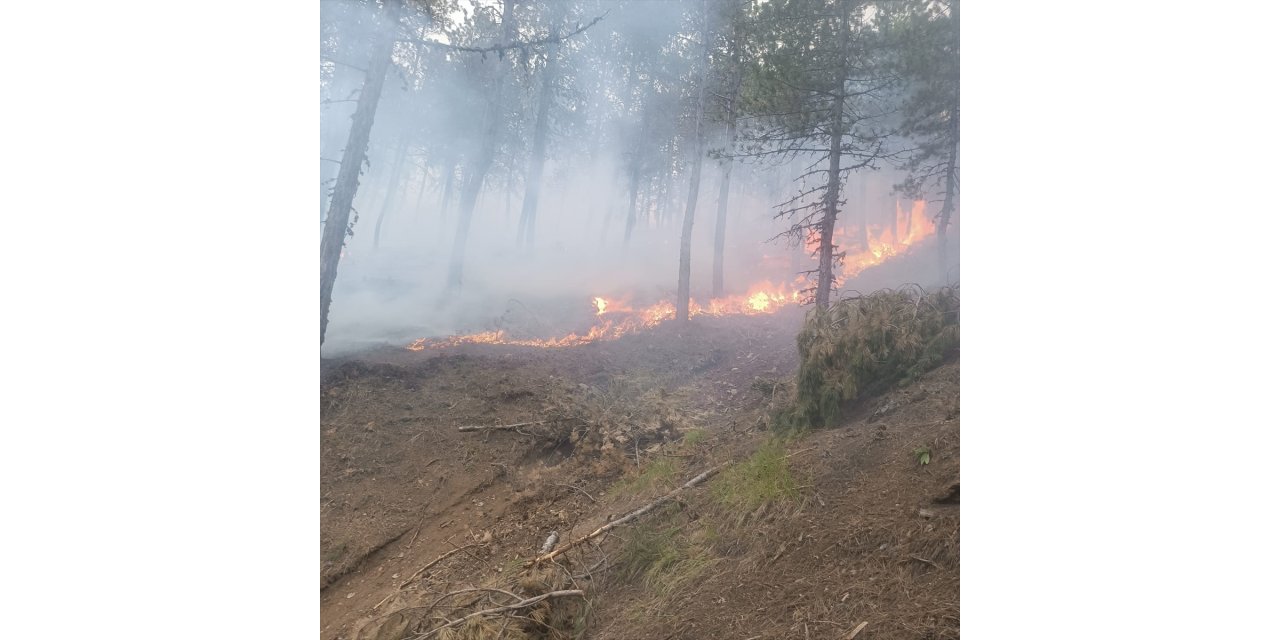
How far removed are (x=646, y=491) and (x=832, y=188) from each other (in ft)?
5.47

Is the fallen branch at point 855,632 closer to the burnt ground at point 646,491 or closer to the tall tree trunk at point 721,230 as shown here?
the burnt ground at point 646,491

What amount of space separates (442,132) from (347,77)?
0.58 metres

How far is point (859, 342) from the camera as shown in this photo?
9.35ft

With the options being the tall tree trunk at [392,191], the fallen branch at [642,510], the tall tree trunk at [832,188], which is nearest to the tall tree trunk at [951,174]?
the tall tree trunk at [832,188]

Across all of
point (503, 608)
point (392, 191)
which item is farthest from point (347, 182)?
point (503, 608)

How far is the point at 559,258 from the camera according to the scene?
2951 millimetres

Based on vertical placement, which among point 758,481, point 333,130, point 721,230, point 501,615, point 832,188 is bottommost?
point 501,615

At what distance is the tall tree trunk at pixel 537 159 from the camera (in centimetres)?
291

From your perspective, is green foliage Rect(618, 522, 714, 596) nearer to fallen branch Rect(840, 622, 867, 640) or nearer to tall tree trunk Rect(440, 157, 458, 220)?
fallen branch Rect(840, 622, 867, 640)

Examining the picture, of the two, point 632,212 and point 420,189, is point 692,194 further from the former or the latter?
point 420,189
